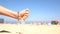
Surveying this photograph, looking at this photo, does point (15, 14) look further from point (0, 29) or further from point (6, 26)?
point (6, 26)

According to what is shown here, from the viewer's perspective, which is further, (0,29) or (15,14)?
(0,29)

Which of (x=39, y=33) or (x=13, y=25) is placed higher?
(x=13, y=25)

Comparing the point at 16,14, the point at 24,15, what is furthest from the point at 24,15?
the point at 16,14

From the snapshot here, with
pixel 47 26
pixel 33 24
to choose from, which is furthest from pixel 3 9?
pixel 47 26

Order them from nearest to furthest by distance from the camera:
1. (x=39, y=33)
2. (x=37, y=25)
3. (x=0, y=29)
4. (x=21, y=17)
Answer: (x=21, y=17) → (x=39, y=33) → (x=0, y=29) → (x=37, y=25)

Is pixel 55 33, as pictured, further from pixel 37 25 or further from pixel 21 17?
pixel 21 17

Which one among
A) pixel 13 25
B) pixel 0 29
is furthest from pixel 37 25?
pixel 0 29

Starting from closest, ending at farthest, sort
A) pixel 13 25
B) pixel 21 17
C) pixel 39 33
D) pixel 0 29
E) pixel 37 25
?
1. pixel 21 17
2. pixel 39 33
3. pixel 0 29
4. pixel 13 25
5. pixel 37 25

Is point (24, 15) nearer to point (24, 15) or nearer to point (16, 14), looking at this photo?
point (24, 15)

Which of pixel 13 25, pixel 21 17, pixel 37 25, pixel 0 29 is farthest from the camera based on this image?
pixel 37 25
